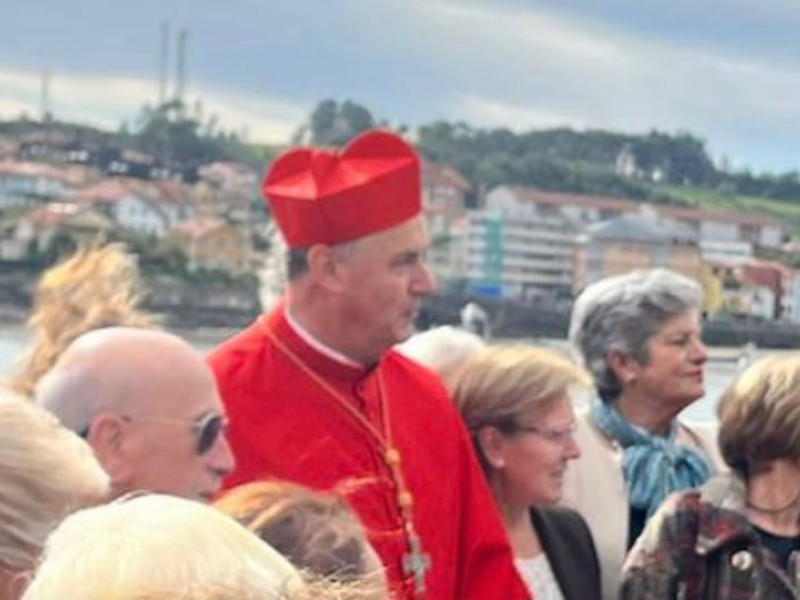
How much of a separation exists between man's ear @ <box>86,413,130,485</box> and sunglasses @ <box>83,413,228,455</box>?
14 mm

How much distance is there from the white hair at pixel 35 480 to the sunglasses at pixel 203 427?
2.19ft

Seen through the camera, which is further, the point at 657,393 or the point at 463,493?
the point at 657,393

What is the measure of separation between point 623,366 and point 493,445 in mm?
579

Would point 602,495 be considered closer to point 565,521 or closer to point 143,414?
point 565,521

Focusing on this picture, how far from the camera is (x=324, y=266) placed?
3631 millimetres

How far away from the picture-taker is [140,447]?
9.53ft

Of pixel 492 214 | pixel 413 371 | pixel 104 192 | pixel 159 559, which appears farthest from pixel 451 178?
pixel 159 559

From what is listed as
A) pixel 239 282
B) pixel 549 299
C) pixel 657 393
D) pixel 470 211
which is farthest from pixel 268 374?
pixel 470 211

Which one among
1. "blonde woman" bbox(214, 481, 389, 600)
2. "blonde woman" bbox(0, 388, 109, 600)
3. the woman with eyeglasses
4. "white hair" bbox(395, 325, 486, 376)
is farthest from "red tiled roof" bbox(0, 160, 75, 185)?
"blonde woman" bbox(0, 388, 109, 600)

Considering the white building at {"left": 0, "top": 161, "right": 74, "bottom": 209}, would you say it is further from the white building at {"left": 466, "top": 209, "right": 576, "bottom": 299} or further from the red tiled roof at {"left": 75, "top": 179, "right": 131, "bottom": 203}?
the white building at {"left": 466, "top": 209, "right": 576, "bottom": 299}

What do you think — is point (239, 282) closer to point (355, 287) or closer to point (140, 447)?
point (355, 287)

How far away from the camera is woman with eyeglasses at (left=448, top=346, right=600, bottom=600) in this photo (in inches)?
154

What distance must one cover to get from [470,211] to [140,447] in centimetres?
479

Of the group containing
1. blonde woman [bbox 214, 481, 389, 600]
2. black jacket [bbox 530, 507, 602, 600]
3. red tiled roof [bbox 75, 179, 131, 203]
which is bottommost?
black jacket [bbox 530, 507, 602, 600]
